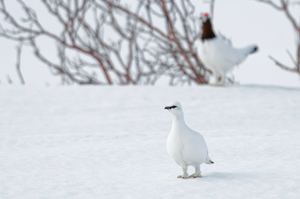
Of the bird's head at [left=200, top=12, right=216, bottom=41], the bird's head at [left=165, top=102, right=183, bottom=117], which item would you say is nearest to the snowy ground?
the bird's head at [left=165, top=102, right=183, bottom=117]

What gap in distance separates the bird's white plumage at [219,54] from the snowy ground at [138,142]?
1.12ft

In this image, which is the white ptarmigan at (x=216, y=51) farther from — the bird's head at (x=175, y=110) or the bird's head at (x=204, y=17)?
the bird's head at (x=175, y=110)

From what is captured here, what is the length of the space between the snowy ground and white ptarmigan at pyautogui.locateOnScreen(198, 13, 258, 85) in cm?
36

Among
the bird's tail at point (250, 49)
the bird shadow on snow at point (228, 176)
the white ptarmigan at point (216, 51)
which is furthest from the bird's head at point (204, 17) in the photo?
the bird shadow on snow at point (228, 176)

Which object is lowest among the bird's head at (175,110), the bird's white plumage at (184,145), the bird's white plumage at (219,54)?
the bird's white plumage at (184,145)

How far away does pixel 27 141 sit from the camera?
317 inches

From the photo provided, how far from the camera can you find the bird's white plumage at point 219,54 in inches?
425

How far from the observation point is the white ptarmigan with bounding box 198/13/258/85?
10789mm

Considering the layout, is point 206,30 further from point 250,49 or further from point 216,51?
point 250,49

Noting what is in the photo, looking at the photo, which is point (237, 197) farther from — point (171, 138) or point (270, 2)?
point (270, 2)

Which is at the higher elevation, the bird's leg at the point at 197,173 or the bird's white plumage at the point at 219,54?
the bird's white plumage at the point at 219,54

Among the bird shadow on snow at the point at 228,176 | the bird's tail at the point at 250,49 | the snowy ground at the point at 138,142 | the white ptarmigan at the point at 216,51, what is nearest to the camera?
the snowy ground at the point at 138,142

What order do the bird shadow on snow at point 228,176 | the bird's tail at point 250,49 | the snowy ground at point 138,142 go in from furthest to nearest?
1. the bird's tail at point 250,49
2. the bird shadow on snow at point 228,176
3. the snowy ground at point 138,142

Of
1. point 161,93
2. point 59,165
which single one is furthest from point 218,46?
point 59,165
